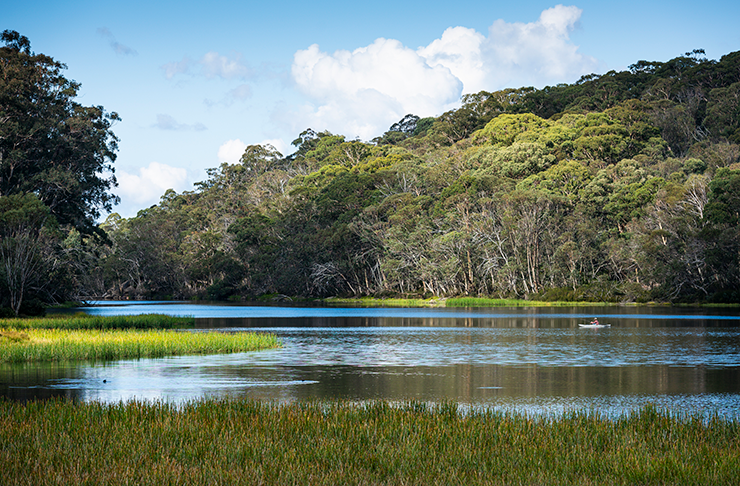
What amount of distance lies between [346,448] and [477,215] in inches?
3020

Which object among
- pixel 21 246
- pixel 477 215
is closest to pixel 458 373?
pixel 21 246

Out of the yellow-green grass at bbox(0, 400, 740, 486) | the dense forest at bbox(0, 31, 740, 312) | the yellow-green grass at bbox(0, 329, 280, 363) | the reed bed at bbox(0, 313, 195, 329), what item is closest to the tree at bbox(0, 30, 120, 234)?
the dense forest at bbox(0, 31, 740, 312)

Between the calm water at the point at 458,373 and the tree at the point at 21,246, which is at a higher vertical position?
the tree at the point at 21,246

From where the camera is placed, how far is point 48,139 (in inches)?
2539

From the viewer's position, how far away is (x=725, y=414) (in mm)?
16641

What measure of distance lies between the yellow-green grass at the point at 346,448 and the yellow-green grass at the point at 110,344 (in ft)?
45.7

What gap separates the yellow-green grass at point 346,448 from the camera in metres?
10.2

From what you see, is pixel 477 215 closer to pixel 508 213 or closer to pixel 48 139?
pixel 508 213

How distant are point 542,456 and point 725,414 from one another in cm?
758

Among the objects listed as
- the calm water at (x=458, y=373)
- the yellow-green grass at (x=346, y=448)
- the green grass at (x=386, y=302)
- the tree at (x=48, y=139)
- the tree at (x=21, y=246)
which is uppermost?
the tree at (x=48, y=139)

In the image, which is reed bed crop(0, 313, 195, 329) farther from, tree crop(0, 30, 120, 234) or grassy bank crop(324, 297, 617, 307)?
grassy bank crop(324, 297, 617, 307)

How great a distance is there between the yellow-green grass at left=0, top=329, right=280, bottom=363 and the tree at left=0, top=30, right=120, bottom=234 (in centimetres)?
3413

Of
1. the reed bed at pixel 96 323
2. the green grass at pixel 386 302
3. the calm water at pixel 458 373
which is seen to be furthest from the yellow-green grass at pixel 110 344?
the green grass at pixel 386 302

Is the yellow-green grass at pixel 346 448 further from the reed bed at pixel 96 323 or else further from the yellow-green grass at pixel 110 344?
the reed bed at pixel 96 323
